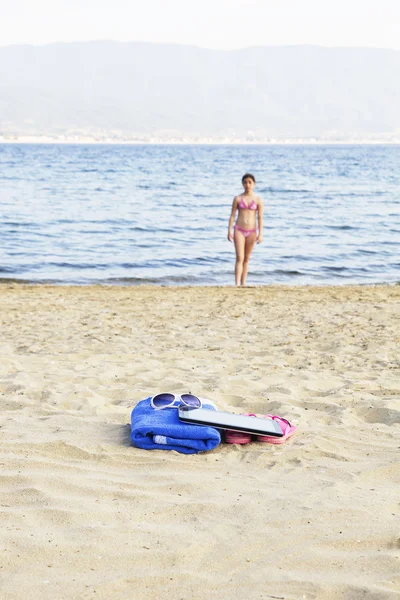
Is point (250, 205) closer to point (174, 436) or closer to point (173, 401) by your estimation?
point (173, 401)

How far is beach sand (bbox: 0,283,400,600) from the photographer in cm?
274

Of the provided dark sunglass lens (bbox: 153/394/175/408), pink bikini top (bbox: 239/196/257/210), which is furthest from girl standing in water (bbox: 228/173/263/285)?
dark sunglass lens (bbox: 153/394/175/408)

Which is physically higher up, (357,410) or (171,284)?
(357,410)

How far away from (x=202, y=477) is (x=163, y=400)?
69 cm

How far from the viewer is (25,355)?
6590mm

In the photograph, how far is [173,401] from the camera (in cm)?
428

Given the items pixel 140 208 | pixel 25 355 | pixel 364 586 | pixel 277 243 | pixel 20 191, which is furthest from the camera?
pixel 20 191

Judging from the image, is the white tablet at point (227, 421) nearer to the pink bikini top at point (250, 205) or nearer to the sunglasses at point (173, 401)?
the sunglasses at point (173, 401)

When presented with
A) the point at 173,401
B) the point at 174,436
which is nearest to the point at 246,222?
the point at 173,401

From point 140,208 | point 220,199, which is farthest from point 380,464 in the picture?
point 220,199

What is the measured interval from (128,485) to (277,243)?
13.8 metres

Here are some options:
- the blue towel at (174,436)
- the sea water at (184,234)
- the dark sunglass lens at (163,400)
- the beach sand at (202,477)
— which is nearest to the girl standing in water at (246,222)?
the sea water at (184,234)

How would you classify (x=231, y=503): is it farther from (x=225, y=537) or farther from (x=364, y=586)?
(x=364, y=586)

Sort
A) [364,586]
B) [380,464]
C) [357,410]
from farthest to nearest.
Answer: [357,410], [380,464], [364,586]
